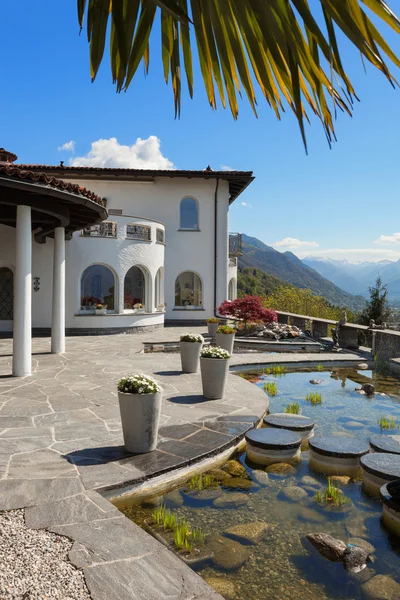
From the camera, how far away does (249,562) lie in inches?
139

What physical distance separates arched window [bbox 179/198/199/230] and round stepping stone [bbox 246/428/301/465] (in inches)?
715

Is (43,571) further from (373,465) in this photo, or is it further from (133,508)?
(373,465)

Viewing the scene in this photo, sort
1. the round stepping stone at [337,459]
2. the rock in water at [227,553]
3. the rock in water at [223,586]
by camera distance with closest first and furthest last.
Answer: the rock in water at [223,586] → the rock in water at [227,553] → the round stepping stone at [337,459]

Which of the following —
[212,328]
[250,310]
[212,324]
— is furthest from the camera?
[250,310]

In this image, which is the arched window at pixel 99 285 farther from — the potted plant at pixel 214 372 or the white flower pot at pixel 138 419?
the white flower pot at pixel 138 419

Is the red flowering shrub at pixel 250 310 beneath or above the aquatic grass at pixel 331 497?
above

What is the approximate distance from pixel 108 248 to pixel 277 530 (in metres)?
15.1

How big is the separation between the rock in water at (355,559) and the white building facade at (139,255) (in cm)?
1508

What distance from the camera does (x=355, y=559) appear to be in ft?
11.7

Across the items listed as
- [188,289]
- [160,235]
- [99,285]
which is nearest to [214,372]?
[99,285]

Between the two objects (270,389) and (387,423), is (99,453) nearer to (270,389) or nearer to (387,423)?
(387,423)

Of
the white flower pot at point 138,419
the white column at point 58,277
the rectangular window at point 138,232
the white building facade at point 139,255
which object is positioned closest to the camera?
the white flower pot at point 138,419

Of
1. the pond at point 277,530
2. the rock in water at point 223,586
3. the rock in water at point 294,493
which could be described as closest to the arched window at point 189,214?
the pond at point 277,530

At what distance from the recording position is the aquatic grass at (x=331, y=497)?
179 inches
